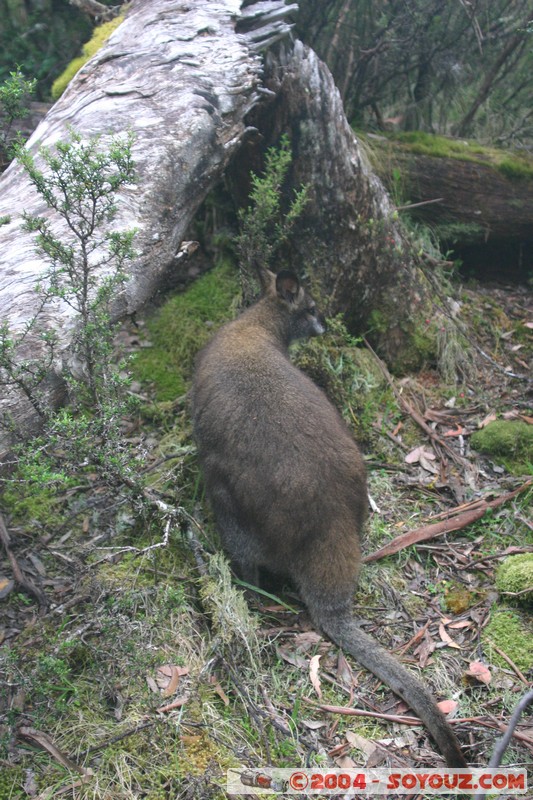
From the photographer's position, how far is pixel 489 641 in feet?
13.5

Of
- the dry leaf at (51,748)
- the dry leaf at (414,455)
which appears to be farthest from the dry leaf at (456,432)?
the dry leaf at (51,748)

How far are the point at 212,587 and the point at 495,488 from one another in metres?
2.48

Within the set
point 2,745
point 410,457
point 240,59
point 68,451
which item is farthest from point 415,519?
point 240,59

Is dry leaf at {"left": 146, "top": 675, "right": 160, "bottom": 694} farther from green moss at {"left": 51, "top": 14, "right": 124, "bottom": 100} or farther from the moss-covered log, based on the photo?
the moss-covered log

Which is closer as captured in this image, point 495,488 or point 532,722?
point 532,722

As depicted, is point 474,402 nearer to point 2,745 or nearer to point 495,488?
point 495,488

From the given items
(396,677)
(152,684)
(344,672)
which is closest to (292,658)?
(344,672)

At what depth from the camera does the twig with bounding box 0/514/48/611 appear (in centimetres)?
385

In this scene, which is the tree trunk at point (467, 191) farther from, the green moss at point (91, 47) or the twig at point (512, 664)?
the twig at point (512, 664)

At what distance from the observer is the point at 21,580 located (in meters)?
3.90

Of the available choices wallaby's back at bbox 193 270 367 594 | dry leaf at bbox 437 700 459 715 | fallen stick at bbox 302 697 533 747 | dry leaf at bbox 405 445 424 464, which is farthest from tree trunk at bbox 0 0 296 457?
dry leaf at bbox 437 700 459 715

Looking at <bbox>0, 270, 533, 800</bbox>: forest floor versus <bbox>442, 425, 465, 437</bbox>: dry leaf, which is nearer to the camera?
<bbox>0, 270, 533, 800</bbox>: forest floor

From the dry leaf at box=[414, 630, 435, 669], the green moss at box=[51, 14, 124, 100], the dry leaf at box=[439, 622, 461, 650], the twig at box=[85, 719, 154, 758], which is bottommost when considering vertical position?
the dry leaf at box=[439, 622, 461, 650]

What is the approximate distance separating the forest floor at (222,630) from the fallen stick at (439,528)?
0.02 metres
